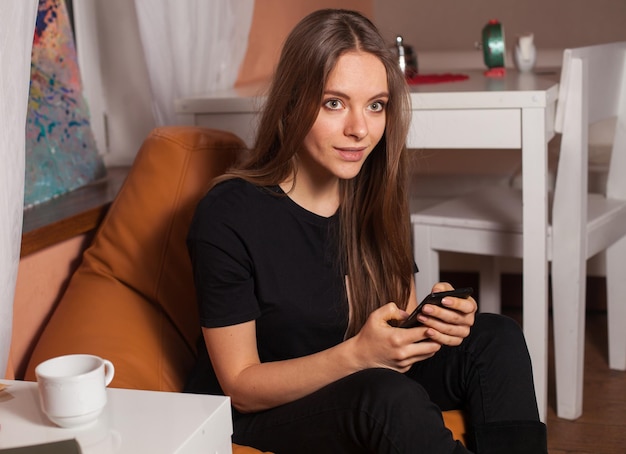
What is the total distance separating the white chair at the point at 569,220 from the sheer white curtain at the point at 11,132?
1168 millimetres

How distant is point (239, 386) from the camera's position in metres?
1.28

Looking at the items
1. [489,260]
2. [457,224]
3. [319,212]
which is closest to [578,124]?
[457,224]

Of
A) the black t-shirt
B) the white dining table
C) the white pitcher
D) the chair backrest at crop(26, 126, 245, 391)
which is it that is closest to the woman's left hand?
the black t-shirt

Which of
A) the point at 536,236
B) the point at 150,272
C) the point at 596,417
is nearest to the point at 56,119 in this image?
the point at 150,272

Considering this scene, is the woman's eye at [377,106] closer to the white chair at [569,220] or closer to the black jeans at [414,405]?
the black jeans at [414,405]

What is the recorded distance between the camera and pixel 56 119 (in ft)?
6.28

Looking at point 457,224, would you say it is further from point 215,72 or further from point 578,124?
point 215,72

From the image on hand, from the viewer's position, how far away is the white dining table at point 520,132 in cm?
185

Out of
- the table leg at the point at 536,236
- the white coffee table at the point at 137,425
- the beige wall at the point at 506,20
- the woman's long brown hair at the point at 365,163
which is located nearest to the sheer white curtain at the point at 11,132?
the white coffee table at the point at 137,425

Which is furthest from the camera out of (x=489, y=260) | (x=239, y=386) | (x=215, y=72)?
(x=489, y=260)

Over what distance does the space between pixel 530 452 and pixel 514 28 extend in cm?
235

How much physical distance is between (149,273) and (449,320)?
1.78 ft

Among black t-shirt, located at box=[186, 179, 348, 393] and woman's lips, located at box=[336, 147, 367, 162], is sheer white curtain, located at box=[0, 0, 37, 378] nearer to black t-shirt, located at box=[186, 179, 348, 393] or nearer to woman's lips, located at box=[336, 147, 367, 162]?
black t-shirt, located at box=[186, 179, 348, 393]

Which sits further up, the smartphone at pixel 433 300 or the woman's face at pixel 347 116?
the woman's face at pixel 347 116
